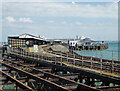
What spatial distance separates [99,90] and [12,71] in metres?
9.17

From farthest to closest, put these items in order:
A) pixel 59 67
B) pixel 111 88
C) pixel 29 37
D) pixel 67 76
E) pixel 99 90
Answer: pixel 29 37, pixel 59 67, pixel 67 76, pixel 111 88, pixel 99 90

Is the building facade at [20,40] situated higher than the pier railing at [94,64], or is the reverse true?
the building facade at [20,40]

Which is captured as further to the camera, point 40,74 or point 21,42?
point 21,42

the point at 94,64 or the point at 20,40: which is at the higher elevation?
the point at 20,40

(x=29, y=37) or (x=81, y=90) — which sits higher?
(x=29, y=37)

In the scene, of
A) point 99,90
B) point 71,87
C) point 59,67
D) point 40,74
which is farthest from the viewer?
point 59,67

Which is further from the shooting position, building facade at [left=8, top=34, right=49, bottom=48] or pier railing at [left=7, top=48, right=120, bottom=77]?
building facade at [left=8, top=34, right=49, bottom=48]

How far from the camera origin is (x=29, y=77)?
40.4 ft

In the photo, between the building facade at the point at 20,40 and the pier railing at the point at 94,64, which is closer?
the pier railing at the point at 94,64

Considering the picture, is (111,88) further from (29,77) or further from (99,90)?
(29,77)

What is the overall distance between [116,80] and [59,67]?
19.6 ft

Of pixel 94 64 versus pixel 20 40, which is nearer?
pixel 94 64

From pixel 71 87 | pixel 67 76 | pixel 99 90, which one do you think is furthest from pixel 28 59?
pixel 99 90

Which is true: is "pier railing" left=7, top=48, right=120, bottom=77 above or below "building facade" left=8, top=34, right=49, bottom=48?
below
